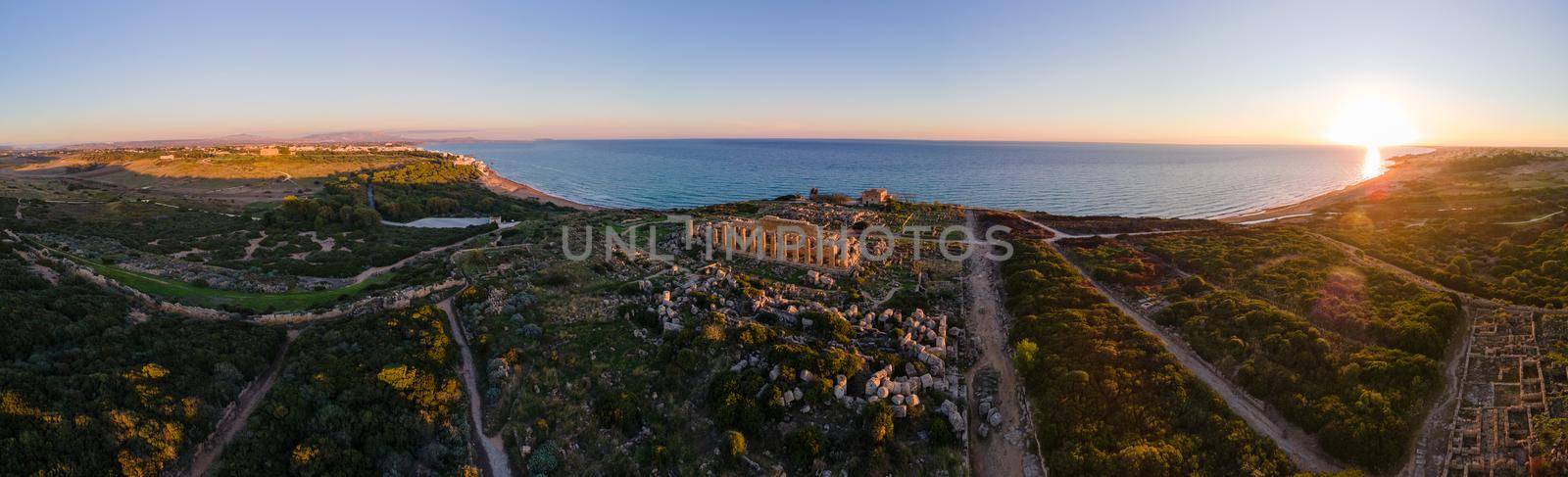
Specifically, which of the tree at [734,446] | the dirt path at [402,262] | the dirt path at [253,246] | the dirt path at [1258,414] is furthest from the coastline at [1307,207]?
the dirt path at [253,246]

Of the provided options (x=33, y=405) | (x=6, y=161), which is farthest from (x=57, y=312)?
(x=6, y=161)

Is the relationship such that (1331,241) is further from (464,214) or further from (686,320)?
(464,214)

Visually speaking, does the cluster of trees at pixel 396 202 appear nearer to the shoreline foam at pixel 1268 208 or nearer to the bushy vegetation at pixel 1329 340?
the shoreline foam at pixel 1268 208

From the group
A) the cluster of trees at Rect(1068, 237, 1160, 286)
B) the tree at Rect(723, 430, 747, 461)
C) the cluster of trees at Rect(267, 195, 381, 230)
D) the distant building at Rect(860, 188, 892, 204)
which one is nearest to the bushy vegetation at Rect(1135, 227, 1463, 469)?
the cluster of trees at Rect(1068, 237, 1160, 286)

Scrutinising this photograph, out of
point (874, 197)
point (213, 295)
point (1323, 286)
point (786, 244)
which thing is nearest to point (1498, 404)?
point (1323, 286)

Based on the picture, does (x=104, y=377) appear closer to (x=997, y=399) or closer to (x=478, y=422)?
(x=478, y=422)
